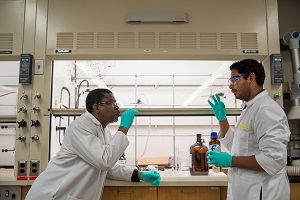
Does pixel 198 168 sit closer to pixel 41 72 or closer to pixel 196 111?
pixel 196 111

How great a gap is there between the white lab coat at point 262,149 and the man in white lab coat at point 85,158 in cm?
73

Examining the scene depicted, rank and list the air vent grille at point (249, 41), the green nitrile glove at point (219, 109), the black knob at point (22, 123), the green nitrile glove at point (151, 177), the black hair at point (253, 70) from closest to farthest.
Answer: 1. the black hair at point (253, 70)
2. the green nitrile glove at point (151, 177)
3. the green nitrile glove at point (219, 109)
4. the black knob at point (22, 123)
5. the air vent grille at point (249, 41)

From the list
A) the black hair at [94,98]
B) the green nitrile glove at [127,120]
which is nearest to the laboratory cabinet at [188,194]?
the green nitrile glove at [127,120]

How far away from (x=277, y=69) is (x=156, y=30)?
1.08 m

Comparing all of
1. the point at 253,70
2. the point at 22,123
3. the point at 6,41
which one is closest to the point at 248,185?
the point at 253,70

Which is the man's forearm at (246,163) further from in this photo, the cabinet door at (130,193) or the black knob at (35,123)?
the black knob at (35,123)

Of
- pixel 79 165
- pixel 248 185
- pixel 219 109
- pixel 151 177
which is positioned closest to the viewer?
pixel 248 185

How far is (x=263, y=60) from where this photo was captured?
2.35 meters

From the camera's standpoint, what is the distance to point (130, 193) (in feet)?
6.62

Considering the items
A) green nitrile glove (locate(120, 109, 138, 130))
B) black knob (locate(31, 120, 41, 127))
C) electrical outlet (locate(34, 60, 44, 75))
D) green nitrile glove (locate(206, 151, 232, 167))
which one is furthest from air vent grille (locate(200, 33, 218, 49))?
black knob (locate(31, 120, 41, 127))

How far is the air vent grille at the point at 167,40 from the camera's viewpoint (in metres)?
2.30

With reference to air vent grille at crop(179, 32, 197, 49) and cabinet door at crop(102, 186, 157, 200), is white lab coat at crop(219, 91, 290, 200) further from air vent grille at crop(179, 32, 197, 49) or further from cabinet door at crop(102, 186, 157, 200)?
air vent grille at crop(179, 32, 197, 49)

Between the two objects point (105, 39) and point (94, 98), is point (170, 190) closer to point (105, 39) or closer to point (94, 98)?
point (94, 98)

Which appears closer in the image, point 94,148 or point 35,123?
point 94,148
